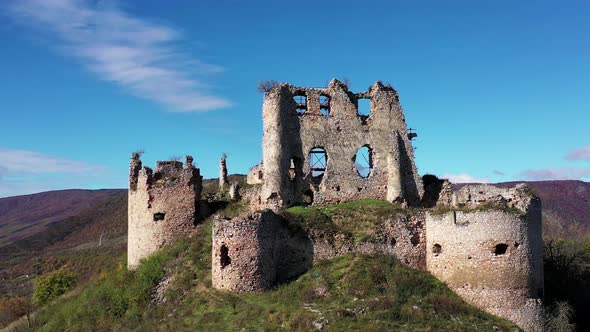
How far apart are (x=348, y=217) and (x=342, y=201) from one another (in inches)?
146

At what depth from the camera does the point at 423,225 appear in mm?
27188

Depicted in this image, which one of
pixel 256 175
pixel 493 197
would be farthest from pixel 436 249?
pixel 256 175

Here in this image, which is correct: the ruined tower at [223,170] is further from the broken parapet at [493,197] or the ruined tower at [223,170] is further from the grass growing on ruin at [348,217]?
the broken parapet at [493,197]

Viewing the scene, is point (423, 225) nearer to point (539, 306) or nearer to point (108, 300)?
point (539, 306)

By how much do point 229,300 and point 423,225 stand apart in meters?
9.72

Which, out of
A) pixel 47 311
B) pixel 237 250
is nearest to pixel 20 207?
pixel 47 311

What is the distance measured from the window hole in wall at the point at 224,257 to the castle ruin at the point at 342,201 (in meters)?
0.04

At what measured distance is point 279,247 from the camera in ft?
85.4

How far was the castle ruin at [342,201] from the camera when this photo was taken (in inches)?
978

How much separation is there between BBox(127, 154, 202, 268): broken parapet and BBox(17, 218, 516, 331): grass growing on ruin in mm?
1018

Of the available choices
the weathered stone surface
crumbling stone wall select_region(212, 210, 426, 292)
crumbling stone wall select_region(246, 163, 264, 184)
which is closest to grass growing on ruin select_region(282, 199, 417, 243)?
crumbling stone wall select_region(212, 210, 426, 292)

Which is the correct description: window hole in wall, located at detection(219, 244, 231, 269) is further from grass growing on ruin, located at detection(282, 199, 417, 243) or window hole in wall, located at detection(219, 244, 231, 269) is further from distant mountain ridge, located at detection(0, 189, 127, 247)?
distant mountain ridge, located at detection(0, 189, 127, 247)

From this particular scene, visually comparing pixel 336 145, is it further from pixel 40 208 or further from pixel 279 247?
pixel 40 208

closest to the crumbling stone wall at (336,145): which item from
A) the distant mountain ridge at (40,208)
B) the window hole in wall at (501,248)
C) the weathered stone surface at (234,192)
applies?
the weathered stone surface at (234,192)
